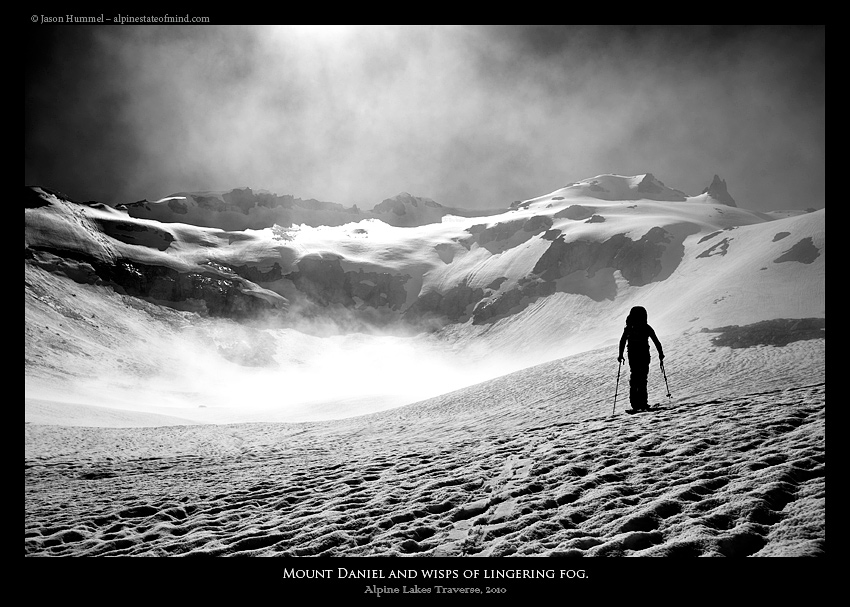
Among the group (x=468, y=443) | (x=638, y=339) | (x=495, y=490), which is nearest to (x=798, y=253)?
(x=638, y=339)

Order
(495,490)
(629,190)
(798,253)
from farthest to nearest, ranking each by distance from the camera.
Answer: (629,190)
(798,253)
(495,490)

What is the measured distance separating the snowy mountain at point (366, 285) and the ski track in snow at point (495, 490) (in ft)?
80.2

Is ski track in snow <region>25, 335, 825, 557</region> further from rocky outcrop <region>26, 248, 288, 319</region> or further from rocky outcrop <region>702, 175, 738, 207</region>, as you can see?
rocky outcrop <region>26, 248, 288, 319</region>

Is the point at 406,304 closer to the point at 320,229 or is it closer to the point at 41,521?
the point at 320,229

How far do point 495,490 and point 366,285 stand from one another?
85.4 metres

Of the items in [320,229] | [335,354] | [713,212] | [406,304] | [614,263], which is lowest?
[335,354]

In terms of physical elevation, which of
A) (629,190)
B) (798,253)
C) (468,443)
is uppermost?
(629,190)

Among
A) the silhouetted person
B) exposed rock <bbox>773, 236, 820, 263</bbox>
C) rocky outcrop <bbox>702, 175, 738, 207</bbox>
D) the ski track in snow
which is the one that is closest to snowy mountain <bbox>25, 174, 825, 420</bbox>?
rocky outcrop <bbox>702, 175, 738, 207</bbox>

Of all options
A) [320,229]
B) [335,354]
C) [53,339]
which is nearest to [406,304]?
[335,354]

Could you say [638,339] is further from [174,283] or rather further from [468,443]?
[174,283]

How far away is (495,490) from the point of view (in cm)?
628

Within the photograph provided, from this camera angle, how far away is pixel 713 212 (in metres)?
74.5
